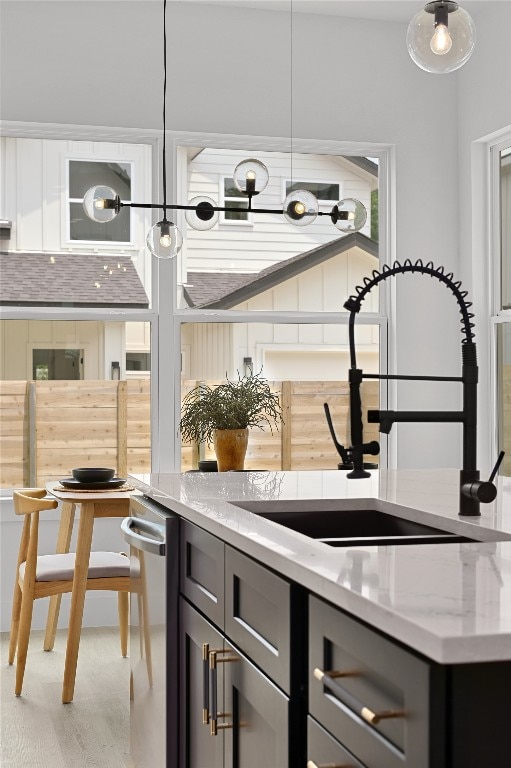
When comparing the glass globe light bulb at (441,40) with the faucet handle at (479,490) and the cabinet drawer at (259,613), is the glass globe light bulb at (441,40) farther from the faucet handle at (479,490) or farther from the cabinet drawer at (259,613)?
the cabinet drawer at (259,613)

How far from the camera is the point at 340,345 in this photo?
5766 mm

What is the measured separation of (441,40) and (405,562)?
1.35 metres

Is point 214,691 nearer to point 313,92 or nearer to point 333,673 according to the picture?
point 333,673

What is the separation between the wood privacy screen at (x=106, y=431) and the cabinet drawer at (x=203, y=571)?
3.13 m

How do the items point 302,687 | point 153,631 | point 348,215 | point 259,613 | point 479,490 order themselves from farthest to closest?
point 348,215
point 153,631
point 479,490
point 259,613
point 302,687

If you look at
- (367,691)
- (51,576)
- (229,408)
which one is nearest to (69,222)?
(229,408)

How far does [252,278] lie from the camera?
562 cm

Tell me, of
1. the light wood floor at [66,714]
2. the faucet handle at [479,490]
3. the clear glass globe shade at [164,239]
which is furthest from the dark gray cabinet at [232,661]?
the clear glass globe shade at [164,239]

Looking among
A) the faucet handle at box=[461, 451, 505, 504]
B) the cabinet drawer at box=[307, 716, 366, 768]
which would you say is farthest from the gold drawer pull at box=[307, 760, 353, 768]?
the faucet handle at box=[461, 451, 505, 504]

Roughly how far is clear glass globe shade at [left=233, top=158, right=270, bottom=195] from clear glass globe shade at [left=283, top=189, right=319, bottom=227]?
0.46ft

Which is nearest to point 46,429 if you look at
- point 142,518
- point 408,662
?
point 142,518

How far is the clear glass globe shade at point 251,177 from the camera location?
3998 mm

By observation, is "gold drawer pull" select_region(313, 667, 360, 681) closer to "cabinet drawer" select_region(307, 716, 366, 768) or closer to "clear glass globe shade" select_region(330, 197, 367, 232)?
"cabinet drawer" select_region(307, 716, 366, 768)

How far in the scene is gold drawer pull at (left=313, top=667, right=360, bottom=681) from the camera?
132cm
